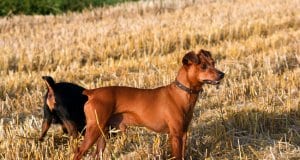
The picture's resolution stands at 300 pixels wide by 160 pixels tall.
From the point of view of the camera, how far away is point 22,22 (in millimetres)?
14602

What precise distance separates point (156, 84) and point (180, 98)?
317cm

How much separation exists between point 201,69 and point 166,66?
4493 mm

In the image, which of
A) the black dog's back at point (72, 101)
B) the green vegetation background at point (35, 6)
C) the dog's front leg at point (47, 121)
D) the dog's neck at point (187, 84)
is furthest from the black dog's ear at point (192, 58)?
the green vegetation background at point (35, 6)

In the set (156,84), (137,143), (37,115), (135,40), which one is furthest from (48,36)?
(137,143)

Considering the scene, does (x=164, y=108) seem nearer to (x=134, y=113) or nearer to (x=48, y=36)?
(x=134, y=113)

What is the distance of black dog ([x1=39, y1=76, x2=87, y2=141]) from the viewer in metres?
5.60

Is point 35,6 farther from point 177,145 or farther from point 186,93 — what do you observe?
point 177,145

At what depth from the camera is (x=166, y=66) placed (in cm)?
931

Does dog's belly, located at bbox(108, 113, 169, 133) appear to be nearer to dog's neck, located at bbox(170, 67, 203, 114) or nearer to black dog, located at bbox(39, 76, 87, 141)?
dog's neck, located at bbox(170, 67, 203, 114)

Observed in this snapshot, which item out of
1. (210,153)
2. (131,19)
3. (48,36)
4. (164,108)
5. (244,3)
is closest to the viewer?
(164,108)

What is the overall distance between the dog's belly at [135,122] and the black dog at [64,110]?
2.38 ft

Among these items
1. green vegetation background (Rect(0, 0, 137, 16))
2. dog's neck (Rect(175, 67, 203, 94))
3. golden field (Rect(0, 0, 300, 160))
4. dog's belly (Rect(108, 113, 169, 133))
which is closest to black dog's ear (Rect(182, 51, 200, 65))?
dog's neck (Rect(175, 67, 203, 94))

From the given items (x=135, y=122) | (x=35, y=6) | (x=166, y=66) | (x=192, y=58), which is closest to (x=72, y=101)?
(x=135, y=122)

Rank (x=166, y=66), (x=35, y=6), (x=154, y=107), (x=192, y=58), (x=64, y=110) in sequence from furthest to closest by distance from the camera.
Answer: (x=35, y=6) < (x=166, y=66) < (x=64, y=110) < (x=154, y=107) < (x=192, y=58)
